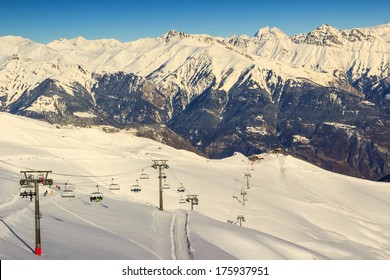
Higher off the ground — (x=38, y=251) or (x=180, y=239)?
(x=38, y=251)

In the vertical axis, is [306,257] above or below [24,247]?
below

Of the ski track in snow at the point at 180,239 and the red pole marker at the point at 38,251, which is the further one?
the ski track in snow at the point at 180,239

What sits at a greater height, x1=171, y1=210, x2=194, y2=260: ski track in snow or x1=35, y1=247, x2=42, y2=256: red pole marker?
x1=35, y1=247, x2=42, y2=256: red pole marker

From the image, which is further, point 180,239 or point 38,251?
point 180,239

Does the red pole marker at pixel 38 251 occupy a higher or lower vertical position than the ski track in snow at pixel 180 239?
higher

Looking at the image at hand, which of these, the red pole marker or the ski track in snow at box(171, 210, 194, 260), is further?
the ski track in snow at box(171, 210, 194, 260)
